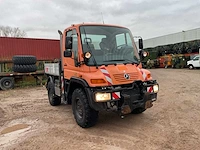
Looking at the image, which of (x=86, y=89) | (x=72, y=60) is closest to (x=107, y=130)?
(x=86, y=89)

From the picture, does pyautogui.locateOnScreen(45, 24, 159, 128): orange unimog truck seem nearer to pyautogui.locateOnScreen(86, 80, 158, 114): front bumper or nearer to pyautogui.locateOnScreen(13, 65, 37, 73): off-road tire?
pyautogui.locateOnScreen(86, 80, 158, 114): front bumper

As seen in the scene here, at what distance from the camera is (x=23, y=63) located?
1140 centimetres

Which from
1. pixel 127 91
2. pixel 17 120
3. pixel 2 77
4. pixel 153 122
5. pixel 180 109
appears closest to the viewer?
pixel 127 91

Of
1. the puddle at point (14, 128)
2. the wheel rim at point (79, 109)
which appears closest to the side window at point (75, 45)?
the wheel rim at point (79, 109)

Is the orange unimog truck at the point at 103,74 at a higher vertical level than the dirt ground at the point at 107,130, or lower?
higher

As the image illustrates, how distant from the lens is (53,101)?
6746mm

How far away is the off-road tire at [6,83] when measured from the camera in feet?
37.0

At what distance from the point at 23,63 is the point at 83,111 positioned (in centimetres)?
830

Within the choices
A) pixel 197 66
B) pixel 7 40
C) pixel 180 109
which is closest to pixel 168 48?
pixel 197 66

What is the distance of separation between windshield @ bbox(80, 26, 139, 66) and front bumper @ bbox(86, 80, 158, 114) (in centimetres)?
65

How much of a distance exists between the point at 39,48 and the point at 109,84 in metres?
12.0

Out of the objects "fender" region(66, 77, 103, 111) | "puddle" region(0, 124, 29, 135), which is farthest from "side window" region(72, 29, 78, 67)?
"puddle" region(0, 124, 29, 135)

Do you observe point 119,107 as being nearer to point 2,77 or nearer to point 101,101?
point 101,101

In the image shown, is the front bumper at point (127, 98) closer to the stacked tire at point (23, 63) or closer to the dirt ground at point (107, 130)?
the dirt ground at point (107, 130)
